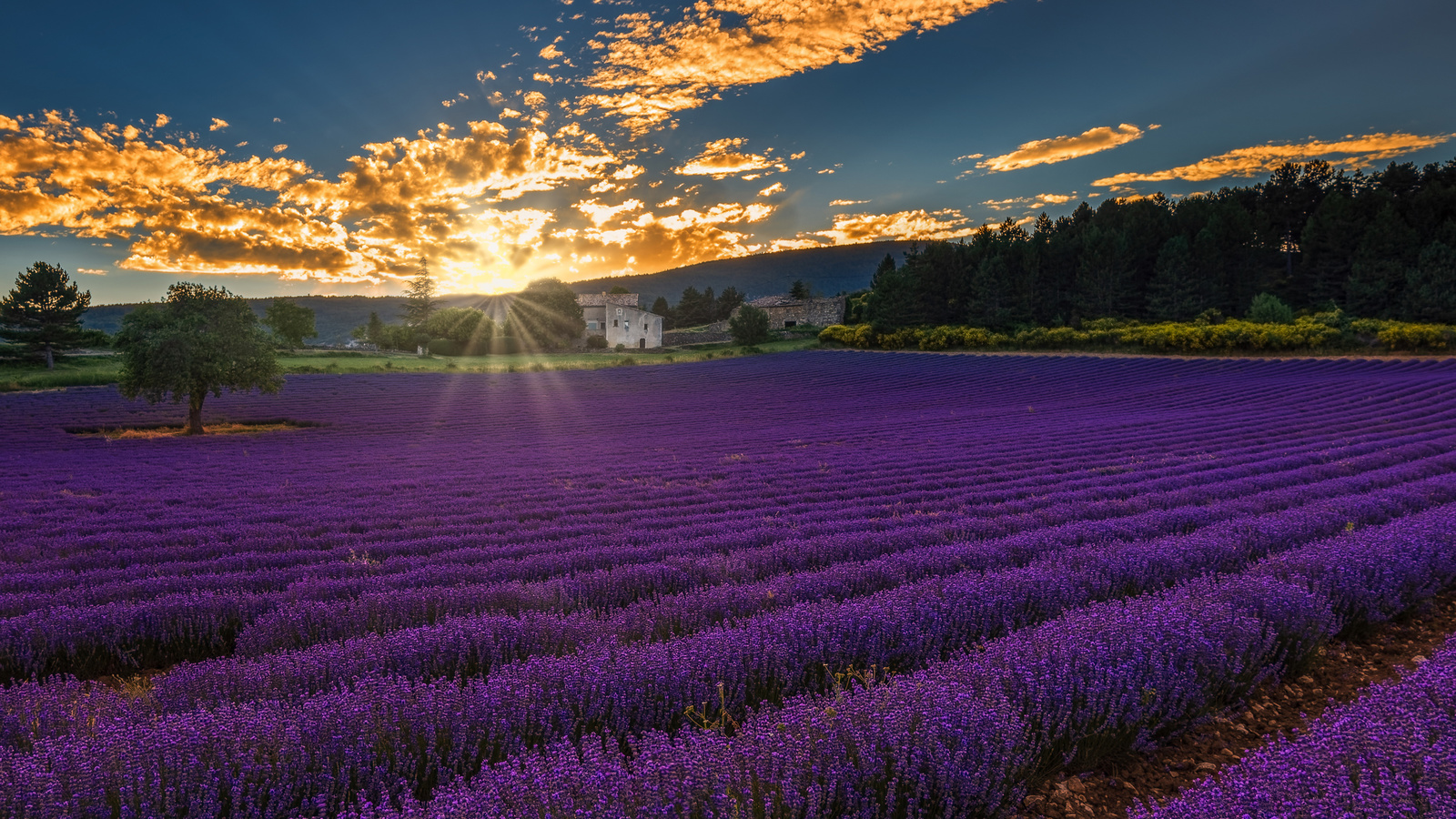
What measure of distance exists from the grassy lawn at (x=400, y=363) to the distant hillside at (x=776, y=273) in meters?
101

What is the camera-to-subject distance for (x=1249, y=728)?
2.69 meters

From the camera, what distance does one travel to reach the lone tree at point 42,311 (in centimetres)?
3859

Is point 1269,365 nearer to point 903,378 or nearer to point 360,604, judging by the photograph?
point 903,378

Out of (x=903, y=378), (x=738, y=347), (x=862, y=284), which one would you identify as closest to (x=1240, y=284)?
(x=903, y=378)

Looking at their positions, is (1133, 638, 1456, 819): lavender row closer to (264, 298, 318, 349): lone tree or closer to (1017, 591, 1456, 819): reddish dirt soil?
(1017, 591, 1456, 819): reddish dirt soil

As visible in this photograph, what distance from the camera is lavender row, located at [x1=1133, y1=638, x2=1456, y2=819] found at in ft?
4.74

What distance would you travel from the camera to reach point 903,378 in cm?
3092

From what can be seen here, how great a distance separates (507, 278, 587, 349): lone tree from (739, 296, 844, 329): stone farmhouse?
708 inches

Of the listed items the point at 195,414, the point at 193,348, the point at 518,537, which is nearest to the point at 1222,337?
the point at 518,537

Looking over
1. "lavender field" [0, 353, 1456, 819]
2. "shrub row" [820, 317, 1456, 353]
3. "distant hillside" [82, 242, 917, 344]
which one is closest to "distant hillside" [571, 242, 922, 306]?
"distant hillside" [82, 242, 917, 344]

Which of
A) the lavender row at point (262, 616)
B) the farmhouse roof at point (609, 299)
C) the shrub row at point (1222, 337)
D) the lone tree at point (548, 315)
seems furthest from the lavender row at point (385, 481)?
the farmhouse roof at point (609, 299)

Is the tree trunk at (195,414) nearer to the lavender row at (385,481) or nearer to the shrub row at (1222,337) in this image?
the lavender row at (385,481)

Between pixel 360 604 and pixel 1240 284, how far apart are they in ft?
196

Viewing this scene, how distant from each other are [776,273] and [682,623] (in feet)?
537
